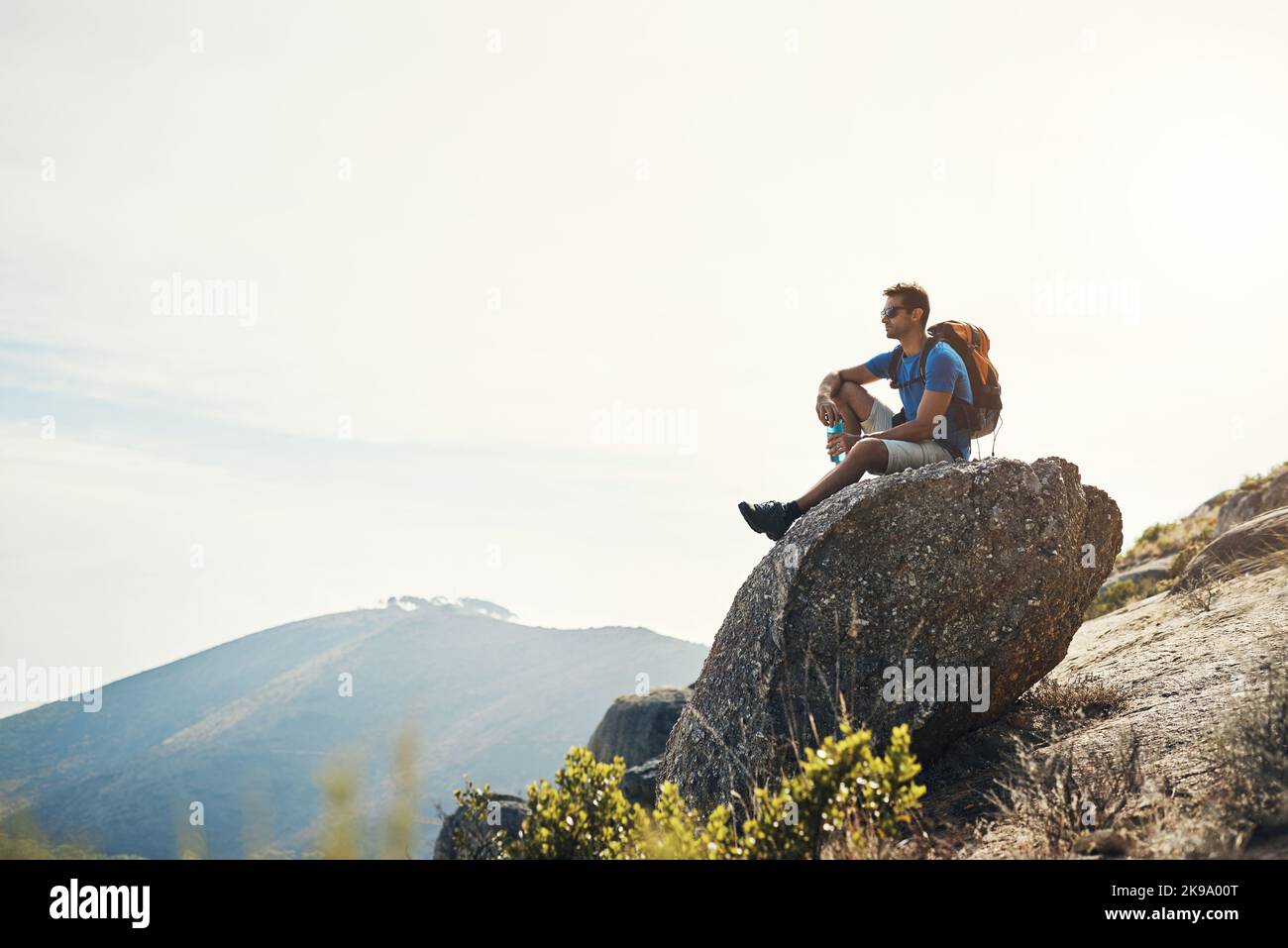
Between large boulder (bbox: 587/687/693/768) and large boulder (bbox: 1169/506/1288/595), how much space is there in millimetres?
11961

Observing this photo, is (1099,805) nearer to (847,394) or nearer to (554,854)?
(554,854)

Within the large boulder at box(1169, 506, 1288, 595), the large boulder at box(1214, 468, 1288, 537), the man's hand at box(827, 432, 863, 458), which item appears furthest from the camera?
the large boulder at box(1214, 468, 1288, 537)

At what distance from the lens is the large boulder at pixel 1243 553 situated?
11.3 meters

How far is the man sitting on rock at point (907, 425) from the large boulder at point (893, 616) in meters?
0.46

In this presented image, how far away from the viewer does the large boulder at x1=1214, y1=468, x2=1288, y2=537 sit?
16391mm

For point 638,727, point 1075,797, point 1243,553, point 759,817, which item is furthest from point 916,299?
point 638,727

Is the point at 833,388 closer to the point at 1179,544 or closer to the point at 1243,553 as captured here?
the point at 1243,553

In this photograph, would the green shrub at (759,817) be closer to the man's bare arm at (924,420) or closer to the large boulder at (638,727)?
the man's bare arm at (924,420)

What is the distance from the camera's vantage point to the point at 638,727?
22.5 meters

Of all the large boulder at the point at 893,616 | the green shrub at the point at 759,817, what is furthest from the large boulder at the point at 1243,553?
the green shrub at the point at 759,817

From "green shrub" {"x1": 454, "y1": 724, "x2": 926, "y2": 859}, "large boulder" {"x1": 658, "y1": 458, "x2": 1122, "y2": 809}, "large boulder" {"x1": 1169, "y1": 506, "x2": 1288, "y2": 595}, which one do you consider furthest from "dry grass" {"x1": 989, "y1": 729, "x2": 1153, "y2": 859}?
"large boulder" {"x1": 1169, "y1": 506, "x2": 1288, "y2": 595}

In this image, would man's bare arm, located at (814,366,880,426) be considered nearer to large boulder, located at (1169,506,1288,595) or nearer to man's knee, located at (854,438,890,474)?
man's knee, located at (854,438,890,474)
